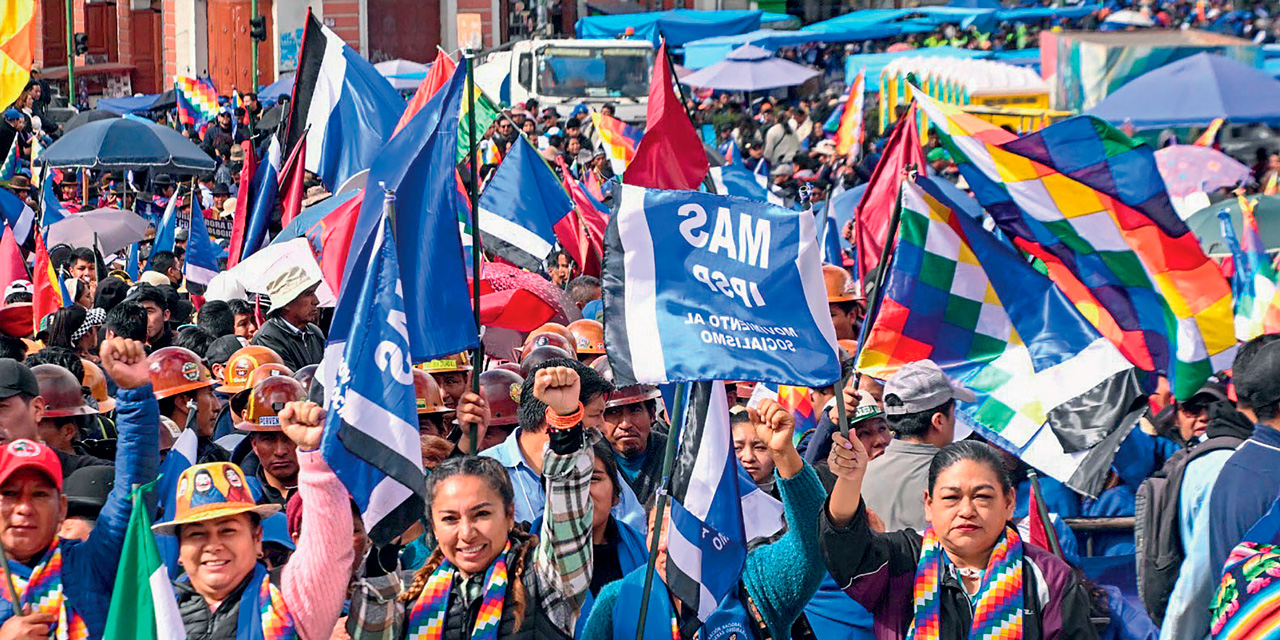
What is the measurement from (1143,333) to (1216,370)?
336 millimetres

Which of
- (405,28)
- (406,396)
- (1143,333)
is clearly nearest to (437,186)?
(406,396)

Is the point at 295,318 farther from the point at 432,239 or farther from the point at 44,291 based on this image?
the point at 432,239

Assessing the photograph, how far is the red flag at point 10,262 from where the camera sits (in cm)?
1079

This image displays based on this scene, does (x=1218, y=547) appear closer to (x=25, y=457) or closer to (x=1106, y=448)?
(x=1106, y=448)

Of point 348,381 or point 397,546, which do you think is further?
point 397,546

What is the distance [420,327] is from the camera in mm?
6023

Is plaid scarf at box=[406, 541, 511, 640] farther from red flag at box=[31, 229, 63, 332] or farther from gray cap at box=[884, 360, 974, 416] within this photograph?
red flag at box=[31, 229, 63, 332]

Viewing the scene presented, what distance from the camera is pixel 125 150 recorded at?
1820cm

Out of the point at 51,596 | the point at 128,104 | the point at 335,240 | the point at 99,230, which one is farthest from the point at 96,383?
the point at 128,104

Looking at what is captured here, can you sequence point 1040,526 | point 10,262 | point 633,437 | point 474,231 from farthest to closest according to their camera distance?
point 10,262 < point 633,437 < point 474,231 < point 1040,526

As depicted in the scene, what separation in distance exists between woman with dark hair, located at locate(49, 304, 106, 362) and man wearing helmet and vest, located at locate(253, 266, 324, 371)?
83 centimetres

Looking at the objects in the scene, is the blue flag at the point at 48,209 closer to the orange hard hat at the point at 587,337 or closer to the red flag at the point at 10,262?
the red flag at the point at 10,262

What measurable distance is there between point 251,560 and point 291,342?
4.04 metres

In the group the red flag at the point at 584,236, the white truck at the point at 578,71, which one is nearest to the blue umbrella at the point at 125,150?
the red flag at the point at 584,236
